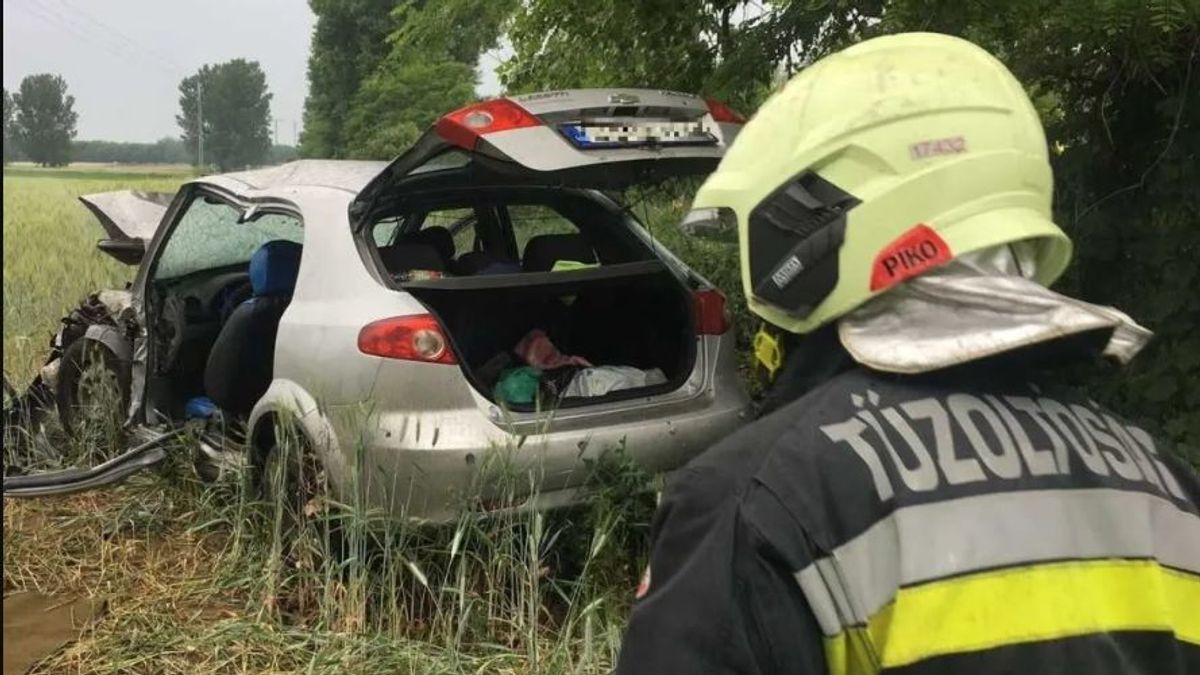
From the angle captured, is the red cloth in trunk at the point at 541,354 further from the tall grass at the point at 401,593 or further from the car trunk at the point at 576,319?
the tall grass at the point at 401,593

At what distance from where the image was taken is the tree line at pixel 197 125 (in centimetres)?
1233

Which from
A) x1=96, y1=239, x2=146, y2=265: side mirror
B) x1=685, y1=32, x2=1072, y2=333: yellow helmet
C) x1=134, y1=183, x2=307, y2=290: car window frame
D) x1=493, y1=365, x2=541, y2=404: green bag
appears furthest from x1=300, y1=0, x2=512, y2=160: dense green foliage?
x1=685, y1=32, x2=1072, y2=333: yellow helmet

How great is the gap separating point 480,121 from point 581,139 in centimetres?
31

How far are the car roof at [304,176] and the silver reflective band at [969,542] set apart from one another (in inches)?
131

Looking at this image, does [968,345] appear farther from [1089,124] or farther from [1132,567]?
[1089,124]

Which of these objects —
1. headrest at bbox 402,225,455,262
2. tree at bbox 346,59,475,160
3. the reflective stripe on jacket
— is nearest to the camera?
the reflective stripe on jacket

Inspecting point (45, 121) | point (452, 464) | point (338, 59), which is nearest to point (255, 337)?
point (452, 464)

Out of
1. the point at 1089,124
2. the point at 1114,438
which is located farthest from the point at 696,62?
the point at 1114,438

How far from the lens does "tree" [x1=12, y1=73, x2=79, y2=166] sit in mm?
11734

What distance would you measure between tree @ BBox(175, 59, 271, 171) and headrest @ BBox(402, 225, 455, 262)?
41.2 meters

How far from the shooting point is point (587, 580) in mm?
3492

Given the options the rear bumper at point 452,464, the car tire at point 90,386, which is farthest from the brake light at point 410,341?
the car tire at point 90,386

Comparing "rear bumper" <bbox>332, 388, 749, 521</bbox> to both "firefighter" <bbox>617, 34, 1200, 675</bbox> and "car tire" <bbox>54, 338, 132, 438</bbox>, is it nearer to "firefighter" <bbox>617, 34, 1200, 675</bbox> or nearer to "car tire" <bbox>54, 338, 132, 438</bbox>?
"car tire" <bbox>54, 338, 132, 438</bbox>

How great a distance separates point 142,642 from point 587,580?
1.35 metres
